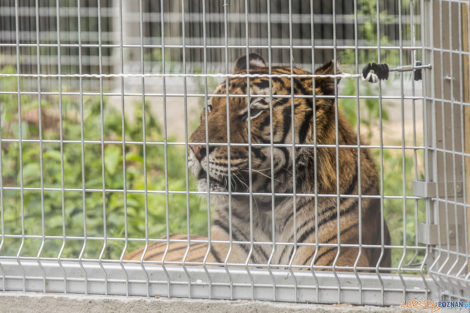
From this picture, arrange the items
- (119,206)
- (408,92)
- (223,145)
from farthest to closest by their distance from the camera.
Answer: (119,206)
(408,92)
(223,145)

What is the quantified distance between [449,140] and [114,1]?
585cm

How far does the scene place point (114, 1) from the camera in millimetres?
8367

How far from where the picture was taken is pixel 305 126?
3.64 metres

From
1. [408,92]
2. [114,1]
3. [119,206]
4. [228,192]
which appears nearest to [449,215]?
[228,192]

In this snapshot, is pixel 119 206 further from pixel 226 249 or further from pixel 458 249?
pixel 458 249

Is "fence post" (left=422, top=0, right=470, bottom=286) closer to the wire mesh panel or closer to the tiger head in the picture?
the wire mesh panel

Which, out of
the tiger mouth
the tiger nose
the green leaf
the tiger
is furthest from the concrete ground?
the green leaf

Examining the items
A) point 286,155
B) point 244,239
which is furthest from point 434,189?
point 244,239

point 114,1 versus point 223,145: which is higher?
point 114,1

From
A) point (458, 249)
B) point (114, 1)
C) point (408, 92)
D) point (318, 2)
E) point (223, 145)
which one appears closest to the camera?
point (458, 249)

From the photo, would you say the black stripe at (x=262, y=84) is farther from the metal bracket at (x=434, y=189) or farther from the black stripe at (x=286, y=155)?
the metal bracket at (x=434, y=189)

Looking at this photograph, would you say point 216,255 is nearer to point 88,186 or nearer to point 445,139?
point 445,139

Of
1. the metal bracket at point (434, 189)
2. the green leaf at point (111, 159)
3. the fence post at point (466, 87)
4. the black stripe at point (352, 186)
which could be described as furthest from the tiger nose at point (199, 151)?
the green leaf at point (111, 159)

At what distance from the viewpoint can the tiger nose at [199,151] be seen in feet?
11.5
